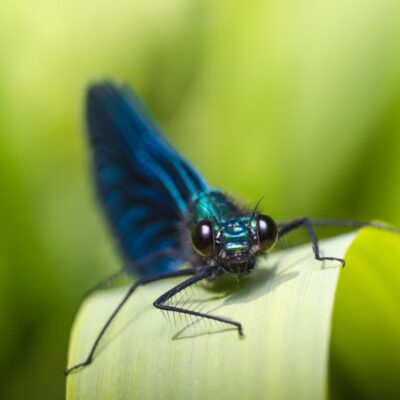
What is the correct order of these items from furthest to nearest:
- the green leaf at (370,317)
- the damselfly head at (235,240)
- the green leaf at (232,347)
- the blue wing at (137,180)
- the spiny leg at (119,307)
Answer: the blue wing at (137,180) < the damselfly head at (235,240) < the green leaf at (370,317) < the spiny leg at (119,307) < the green leaf at (232,347)

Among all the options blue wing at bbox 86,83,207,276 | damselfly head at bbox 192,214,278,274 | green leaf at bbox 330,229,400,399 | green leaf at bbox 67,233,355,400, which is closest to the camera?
green leaf at bbox 67,233,355,400

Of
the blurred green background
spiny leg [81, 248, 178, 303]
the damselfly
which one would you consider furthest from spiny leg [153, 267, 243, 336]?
the blurred green background

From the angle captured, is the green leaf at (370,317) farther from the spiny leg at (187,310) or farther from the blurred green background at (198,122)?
the blurred green background at (198,122)

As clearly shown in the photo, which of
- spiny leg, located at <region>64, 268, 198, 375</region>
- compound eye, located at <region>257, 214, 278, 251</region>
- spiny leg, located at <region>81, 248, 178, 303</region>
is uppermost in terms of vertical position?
compound eye, located at <region>257, 214, 278, 251</region>

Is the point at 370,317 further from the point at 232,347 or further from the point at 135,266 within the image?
the point at 135,266

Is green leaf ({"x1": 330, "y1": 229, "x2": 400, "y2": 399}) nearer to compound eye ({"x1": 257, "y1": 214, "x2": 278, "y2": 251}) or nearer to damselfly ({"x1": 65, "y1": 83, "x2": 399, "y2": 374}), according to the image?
damselfly ({"x1": 65, "y1": 83, "x2": 399, "y2": 374})

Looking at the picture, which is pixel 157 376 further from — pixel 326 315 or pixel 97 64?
pixel 97 64

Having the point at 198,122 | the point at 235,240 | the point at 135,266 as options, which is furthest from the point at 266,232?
the point at 198,122

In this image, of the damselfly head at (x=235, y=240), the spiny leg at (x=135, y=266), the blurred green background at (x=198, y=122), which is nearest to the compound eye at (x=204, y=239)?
the damselfly head at (x=235, y=240)
